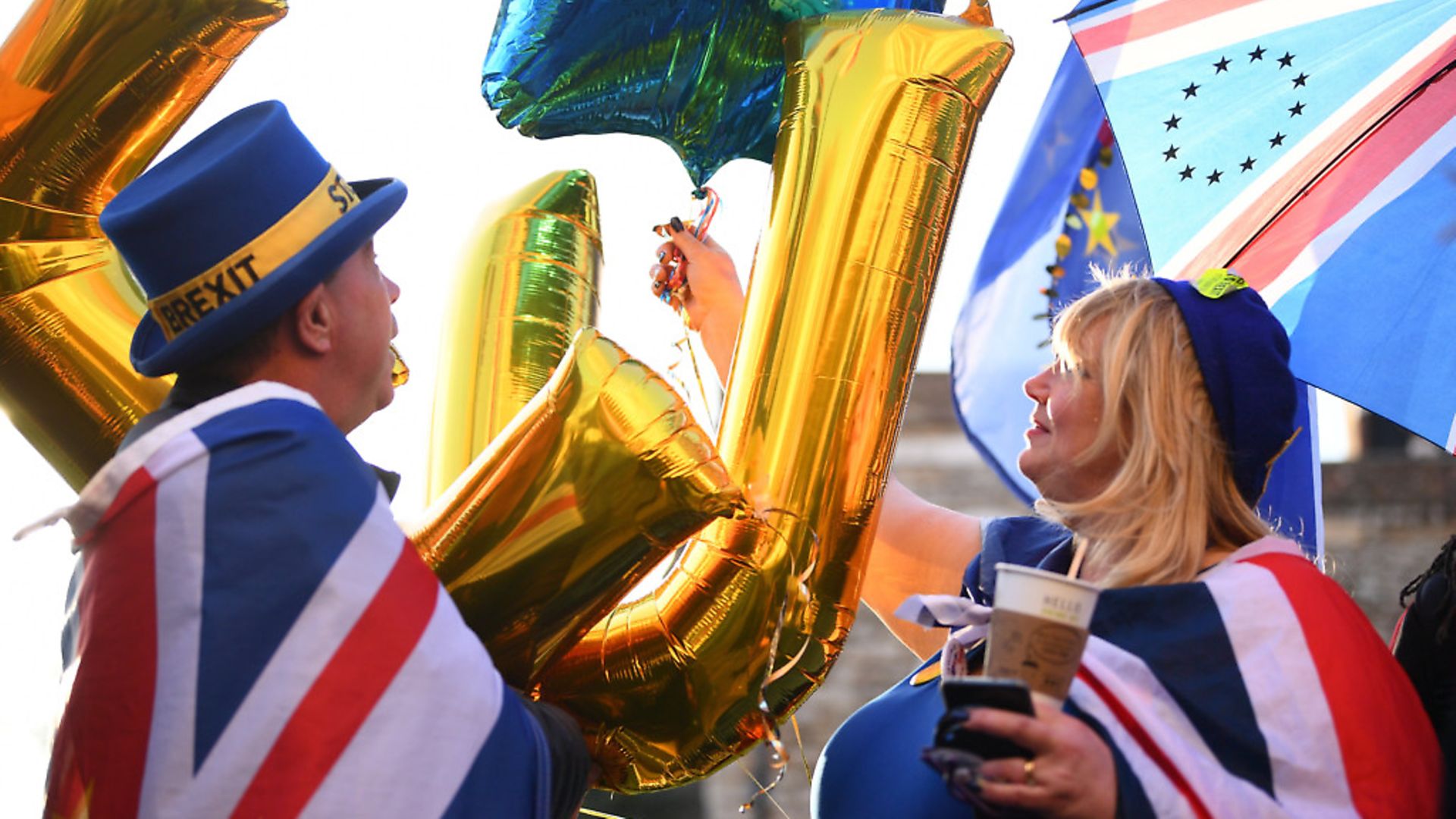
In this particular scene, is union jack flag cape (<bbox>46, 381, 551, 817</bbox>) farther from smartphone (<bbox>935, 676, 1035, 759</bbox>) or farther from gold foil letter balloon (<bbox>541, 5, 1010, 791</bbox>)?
smartphone (<bbox>935, 676, 1035, 759</bbox>)

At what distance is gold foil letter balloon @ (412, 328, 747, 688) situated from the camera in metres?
2.11

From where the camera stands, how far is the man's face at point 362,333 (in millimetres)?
2119

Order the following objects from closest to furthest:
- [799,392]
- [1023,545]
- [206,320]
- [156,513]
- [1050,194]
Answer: [156,513], [206,320], [799,392], [1023,545], [1050,194]

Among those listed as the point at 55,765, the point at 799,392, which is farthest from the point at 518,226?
the point at 55,765

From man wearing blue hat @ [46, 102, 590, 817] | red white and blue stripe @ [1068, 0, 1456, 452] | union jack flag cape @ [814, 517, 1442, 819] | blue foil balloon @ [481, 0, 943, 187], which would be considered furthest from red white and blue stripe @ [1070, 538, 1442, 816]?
blue foil balloon @ [481, 0, 943, 187]

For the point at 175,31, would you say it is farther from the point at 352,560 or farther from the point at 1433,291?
the point at 1433,291

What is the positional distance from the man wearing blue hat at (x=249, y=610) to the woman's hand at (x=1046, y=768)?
2.00 feet

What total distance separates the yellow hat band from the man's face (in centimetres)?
8

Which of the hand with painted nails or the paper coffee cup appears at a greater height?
the paper coffee cup

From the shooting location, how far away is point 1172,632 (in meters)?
2.07

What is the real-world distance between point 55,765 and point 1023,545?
152cm

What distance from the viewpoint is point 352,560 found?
6.17 feet

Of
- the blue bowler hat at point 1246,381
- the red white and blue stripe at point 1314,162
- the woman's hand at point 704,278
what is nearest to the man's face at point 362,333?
the woman's hand at point 704,278

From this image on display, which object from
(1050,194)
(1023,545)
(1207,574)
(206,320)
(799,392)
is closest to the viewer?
(206,320)
